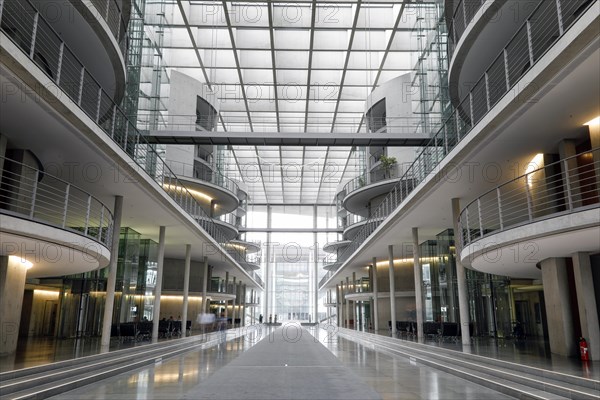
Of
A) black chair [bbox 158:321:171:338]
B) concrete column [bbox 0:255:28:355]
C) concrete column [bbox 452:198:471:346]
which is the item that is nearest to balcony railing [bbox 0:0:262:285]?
concrete column [bbox 0:255:28:355]

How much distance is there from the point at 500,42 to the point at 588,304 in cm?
709

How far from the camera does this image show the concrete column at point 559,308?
10832 mm

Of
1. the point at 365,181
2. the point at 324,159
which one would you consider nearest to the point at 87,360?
the point at 365,181

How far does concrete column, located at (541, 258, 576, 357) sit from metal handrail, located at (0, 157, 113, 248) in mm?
10783

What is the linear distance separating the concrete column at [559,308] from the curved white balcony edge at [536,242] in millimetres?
397

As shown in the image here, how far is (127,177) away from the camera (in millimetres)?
13422

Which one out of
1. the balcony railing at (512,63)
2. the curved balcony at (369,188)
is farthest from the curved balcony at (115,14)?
the curved balcony at (369,188)

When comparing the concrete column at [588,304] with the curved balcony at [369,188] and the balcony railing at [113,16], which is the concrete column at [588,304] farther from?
the curved balcony at [369,188]

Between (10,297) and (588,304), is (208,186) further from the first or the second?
(588,304)

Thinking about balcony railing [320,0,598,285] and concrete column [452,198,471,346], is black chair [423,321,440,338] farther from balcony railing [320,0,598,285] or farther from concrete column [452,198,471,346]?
balcony railing [320,0,598,285]

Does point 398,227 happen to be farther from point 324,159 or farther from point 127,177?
point 324,159

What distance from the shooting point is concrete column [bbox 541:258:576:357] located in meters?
10.8

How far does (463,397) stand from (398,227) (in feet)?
43.7

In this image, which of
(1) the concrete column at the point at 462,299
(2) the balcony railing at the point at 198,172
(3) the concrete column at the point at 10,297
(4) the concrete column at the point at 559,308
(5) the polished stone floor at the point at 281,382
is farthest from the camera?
(2) the balcony railing at the point at 198,172
